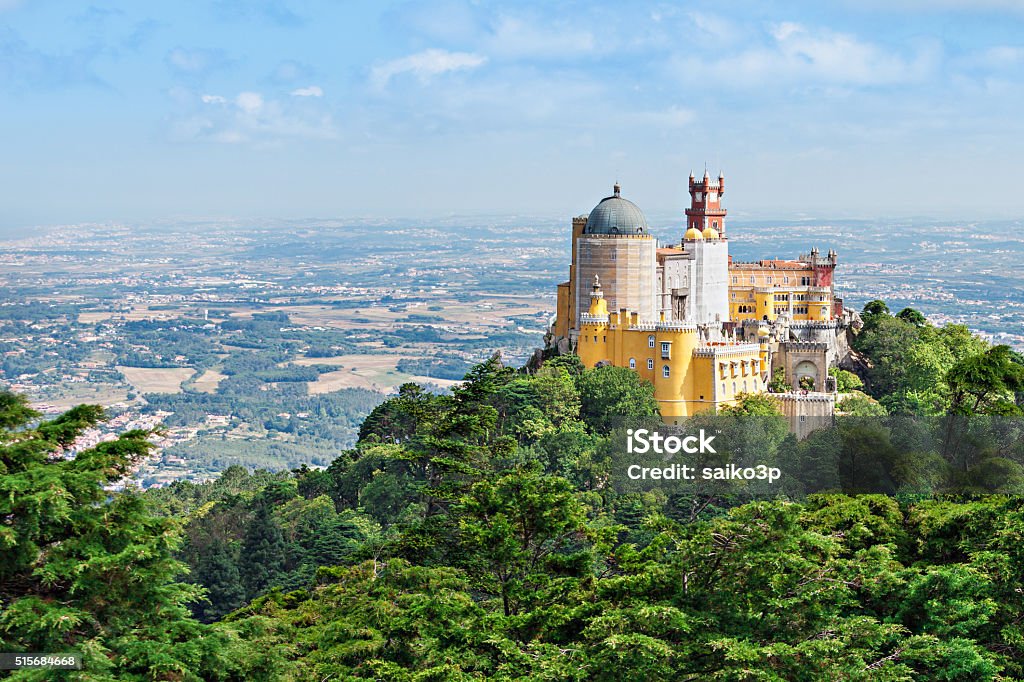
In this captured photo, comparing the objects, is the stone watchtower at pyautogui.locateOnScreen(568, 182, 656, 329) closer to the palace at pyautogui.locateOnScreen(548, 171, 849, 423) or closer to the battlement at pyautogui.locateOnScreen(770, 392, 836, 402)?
the palace at pyautogui.locateOnScreen(548, 171, 849, 423)

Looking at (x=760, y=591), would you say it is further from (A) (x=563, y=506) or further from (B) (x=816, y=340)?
(B) (x=816, y=340)

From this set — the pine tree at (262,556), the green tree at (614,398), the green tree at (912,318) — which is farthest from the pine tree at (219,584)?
the green tree at (912,318)

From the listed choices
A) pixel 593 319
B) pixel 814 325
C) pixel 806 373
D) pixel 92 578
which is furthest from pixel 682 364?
pixel 92 578

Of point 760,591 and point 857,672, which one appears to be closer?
point 857,672

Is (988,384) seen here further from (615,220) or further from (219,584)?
(219,584)

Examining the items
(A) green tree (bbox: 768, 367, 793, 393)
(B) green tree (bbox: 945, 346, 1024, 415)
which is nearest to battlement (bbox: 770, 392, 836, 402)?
(A) green tree (bbox: 768, 367, 793, 393)

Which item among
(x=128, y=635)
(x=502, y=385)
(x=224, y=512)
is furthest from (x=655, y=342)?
(x=128, y=635)

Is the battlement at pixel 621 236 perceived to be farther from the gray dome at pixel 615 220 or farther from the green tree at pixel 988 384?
the green tree at pixel 988 384

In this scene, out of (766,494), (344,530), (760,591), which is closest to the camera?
(760,591)
